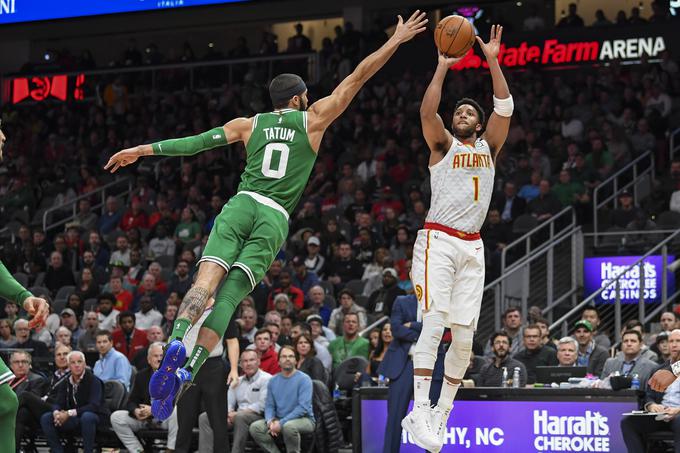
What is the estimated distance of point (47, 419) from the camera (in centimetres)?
1450

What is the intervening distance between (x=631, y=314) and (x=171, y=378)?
35.7ft

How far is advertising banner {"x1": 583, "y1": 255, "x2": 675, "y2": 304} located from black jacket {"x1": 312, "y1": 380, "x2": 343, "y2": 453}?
4.53m

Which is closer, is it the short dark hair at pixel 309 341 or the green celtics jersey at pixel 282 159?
the green celtics jersey at pixel 282 159

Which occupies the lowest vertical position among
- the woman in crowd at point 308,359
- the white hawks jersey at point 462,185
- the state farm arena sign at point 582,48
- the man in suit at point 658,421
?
the man in suit at point 658,421

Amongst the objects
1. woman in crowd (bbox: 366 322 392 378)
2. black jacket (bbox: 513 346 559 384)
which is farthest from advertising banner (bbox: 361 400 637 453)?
woman in crowd (bbox: 366 322 392 378)

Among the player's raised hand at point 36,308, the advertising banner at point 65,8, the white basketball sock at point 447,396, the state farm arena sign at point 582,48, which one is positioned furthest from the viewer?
the state farm arena sign at point 582,48

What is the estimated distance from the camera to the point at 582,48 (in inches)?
886

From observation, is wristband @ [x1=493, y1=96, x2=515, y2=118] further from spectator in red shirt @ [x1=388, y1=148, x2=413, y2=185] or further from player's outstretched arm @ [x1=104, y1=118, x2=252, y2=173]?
spectator in red shirt @ [x1=388, y1=148, x2=413, y2=185]

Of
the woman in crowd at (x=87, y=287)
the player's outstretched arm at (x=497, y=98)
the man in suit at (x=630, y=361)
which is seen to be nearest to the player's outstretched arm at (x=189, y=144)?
the player's outstretched arm at (x=497, y=98)

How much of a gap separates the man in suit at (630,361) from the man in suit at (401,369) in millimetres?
2183

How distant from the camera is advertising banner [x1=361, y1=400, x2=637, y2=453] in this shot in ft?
36.0

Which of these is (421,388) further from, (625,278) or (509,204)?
(509,204)

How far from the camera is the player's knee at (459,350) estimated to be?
900 centimetres

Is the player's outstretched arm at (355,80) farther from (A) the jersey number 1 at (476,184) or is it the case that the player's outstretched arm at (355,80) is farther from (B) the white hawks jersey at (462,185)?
(A) the jersey number 1 at (476,184)
